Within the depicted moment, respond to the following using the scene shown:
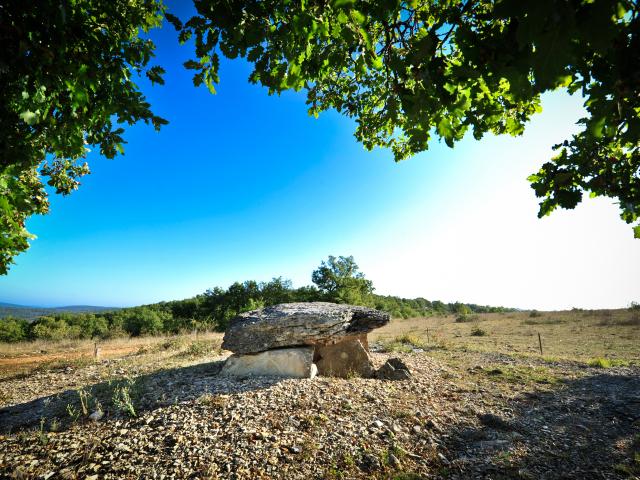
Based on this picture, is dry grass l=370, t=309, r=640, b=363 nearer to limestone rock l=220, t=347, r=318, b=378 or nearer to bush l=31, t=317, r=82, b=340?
limestone rock l=220, t=347, r=318, b=378

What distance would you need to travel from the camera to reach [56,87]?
3.46m

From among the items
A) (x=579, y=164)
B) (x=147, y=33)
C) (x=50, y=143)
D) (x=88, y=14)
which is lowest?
(x=579, y=164)

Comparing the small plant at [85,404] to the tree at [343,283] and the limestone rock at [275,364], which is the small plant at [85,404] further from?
the tree at [343,283]

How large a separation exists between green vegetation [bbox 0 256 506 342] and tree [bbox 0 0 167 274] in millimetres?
24469

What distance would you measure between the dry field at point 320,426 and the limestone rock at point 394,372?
33 centimetres

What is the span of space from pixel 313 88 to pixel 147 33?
3.19 metres

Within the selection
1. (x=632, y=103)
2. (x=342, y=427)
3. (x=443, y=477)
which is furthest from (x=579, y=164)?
(x=342, y=427)

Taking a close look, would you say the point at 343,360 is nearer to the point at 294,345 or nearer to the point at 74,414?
the point at 294,345

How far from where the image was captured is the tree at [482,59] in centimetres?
136

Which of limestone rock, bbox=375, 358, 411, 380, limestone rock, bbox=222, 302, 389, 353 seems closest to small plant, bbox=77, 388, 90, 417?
limestone rock, bbox=222, 302, 389, 353

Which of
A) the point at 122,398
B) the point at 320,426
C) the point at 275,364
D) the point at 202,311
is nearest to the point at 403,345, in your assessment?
the point at 275,364

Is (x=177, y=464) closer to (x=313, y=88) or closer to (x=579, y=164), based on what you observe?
(x=313, y=88)

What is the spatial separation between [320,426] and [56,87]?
6.54 metres

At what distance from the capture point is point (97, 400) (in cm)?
615
